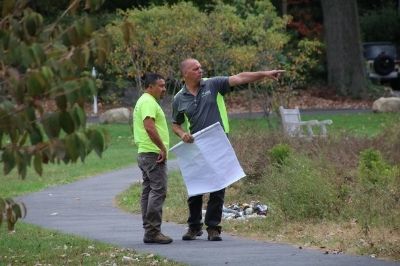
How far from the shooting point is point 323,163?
14625 millimetres

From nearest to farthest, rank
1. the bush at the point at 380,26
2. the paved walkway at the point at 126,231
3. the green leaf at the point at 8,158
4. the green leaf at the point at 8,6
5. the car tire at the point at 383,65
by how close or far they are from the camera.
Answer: the green leaf at the point at 8,158
the green leaf at the point at 8,6
the paved walkway at the point at 126,231
the car tire at the point at 383,65
the bush at the point at 380,26

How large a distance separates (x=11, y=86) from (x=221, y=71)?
24961 millimetres

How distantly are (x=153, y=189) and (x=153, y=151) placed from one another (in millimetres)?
400

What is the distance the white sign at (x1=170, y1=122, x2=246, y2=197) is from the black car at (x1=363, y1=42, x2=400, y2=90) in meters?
36.9

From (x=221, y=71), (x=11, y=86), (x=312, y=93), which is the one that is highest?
(x=11, y=86)

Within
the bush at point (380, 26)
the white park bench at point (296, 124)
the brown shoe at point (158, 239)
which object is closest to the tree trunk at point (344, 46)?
the bush at point (380, 26)

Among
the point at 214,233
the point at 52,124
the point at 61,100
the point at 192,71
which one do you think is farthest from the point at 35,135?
the point at 214,233

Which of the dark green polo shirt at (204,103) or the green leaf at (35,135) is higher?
the green leaf at (35,135)

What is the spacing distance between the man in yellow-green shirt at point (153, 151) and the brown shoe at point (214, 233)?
1.42 feet

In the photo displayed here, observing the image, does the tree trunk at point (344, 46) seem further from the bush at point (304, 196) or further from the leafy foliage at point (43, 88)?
the leafy foliage at point (43, 88)

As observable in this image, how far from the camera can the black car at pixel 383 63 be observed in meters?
48.4

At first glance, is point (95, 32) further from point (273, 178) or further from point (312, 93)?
point (312, 93)

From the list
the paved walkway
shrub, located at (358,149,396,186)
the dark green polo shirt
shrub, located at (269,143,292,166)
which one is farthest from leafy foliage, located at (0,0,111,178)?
shrub, located at (269,143,292,166)

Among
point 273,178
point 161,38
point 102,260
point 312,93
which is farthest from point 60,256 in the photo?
point 312,93
